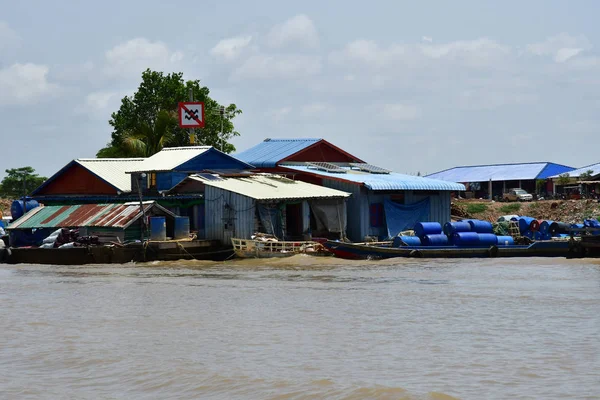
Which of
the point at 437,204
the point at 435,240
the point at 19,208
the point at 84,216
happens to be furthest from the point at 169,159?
the point at 435,240

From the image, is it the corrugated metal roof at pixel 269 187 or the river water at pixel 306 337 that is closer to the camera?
the river water at pixel 306 337

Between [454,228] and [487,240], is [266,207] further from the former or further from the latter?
[487,240]

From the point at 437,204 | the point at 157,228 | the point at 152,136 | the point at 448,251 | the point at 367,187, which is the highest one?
the point at 152,136

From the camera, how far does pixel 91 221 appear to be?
1400 inches

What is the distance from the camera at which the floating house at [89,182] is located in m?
39.6

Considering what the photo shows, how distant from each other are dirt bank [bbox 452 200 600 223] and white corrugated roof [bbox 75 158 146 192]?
17521 millimetres

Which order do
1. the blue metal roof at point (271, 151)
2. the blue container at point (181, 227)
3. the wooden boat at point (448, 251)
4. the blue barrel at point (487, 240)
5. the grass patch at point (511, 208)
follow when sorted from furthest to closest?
the grass patch at point (511, 208)
the blue metal roof at point (271, 151)
the blue container at point (181, 227)
the blue barrel at point (487, 240)
the wooden boat at point (448, 251)

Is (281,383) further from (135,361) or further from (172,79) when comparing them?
(172,79)

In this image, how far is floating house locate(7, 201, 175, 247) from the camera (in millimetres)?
34906

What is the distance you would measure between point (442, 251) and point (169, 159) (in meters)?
13.3

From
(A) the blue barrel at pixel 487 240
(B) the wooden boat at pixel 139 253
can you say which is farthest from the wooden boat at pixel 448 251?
(B) the wooden boat at pixel 139 253

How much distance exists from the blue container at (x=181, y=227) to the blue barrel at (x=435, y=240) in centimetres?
889

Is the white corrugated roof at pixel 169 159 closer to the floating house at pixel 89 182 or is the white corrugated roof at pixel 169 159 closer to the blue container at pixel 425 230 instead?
→ the floating house at pixel 89 182

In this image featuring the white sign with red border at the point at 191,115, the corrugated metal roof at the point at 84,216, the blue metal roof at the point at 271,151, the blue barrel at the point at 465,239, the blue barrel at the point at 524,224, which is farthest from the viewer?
the white sign with red border at the point at 191,115
